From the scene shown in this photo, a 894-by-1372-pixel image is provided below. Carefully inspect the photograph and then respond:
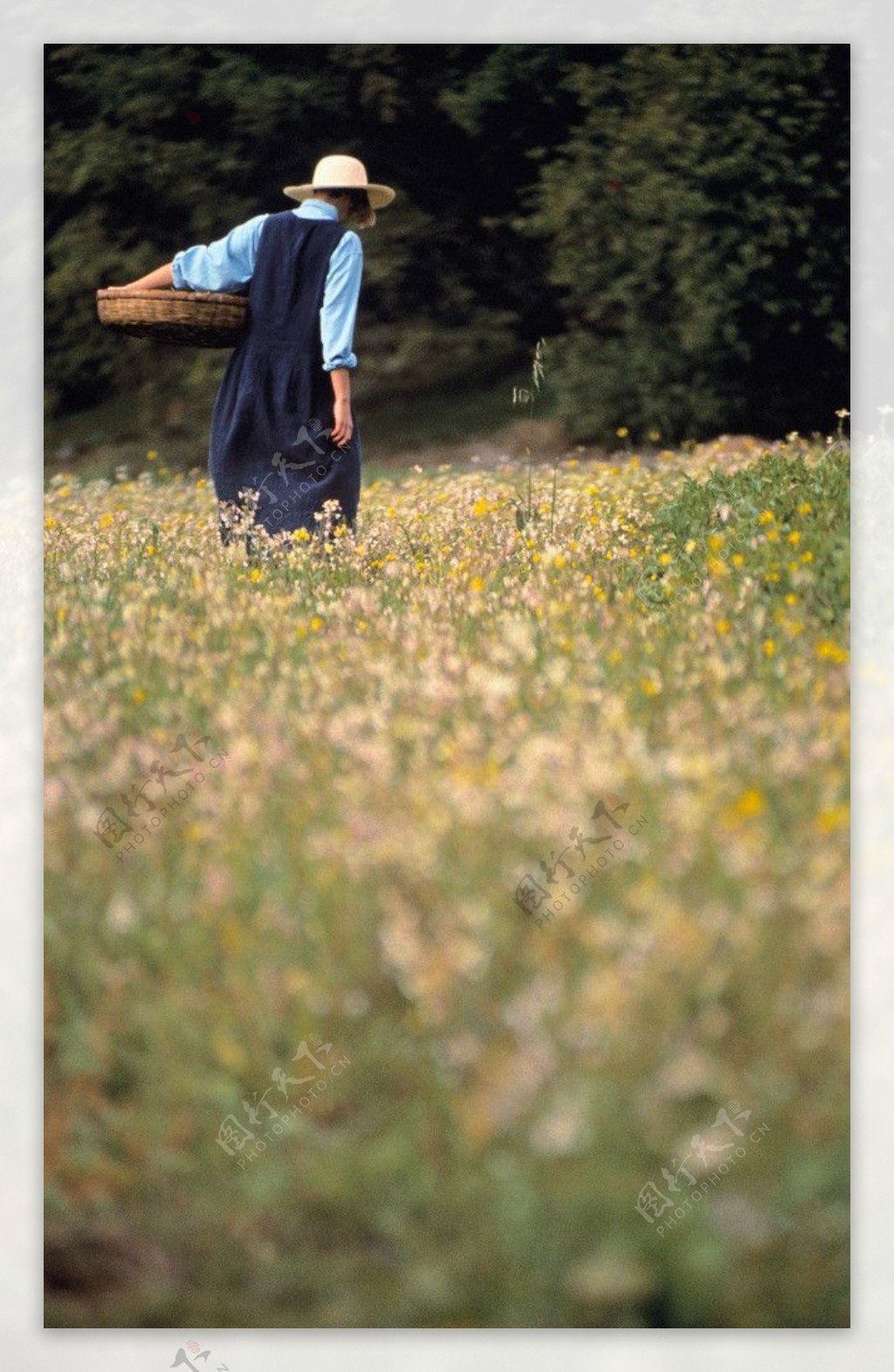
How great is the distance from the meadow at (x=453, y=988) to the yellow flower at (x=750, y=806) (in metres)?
0.01

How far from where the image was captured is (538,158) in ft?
21.3

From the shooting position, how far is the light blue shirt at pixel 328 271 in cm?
556

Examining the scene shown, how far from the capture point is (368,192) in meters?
5.65

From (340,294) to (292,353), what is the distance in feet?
1.01

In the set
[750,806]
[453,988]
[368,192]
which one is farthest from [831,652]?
[368,192]

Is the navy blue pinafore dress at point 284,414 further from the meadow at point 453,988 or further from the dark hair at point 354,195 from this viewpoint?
the meadow at point 453,988

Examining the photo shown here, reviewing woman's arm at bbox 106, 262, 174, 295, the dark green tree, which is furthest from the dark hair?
the dark green tree

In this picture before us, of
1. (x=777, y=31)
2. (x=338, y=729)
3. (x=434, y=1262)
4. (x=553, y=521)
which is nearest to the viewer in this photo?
(x=434, y=1262)

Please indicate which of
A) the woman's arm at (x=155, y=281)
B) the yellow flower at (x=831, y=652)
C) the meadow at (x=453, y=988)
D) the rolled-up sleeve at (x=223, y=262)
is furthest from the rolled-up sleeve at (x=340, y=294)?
the yellow flower at (x=831, y=652)

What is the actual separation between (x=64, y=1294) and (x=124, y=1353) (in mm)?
154

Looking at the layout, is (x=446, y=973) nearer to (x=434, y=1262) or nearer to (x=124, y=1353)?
(x=434, y=1262)

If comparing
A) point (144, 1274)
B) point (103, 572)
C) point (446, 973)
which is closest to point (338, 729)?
point (446, 973)

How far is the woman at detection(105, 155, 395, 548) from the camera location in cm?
559

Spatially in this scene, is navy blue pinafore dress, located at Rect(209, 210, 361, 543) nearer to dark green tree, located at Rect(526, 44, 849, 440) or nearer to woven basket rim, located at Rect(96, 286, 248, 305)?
woven basket rim, located at Rect(96, 286, 248, 305)
